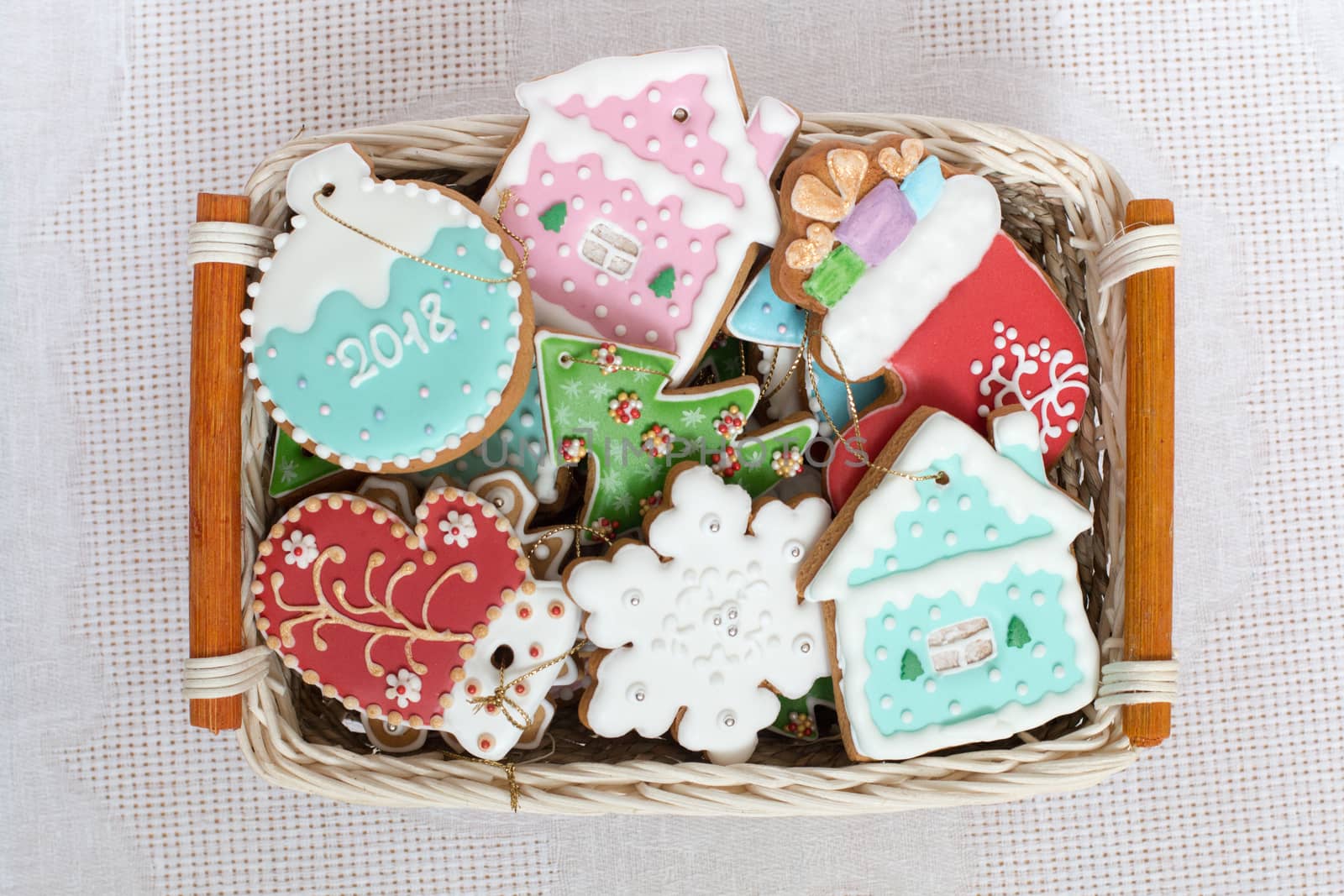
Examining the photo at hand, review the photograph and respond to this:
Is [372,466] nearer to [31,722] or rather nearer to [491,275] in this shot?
[491,275]

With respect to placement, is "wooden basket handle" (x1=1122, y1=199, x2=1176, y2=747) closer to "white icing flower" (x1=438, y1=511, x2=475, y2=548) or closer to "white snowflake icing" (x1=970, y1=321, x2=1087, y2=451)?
"white snowflake icing" (x1=970, y1=321, x2=1087, y2=451)

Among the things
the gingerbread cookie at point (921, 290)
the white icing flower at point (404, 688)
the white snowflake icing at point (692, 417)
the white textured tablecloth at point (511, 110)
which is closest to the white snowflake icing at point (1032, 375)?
the gingerbread cookie at point (921, 290)

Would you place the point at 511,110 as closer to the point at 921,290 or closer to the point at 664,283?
the point at 664,283

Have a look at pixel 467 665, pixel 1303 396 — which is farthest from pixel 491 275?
pixel 1303 396

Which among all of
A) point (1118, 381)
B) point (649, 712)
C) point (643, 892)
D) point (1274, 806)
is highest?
point (1118, 381)

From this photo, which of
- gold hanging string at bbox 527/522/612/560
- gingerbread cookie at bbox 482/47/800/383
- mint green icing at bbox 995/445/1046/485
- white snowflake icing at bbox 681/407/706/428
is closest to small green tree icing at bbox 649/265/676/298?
gingerbread cookie at bbox 482/47/800/383

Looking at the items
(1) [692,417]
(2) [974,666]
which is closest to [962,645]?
(2) [974,666]
